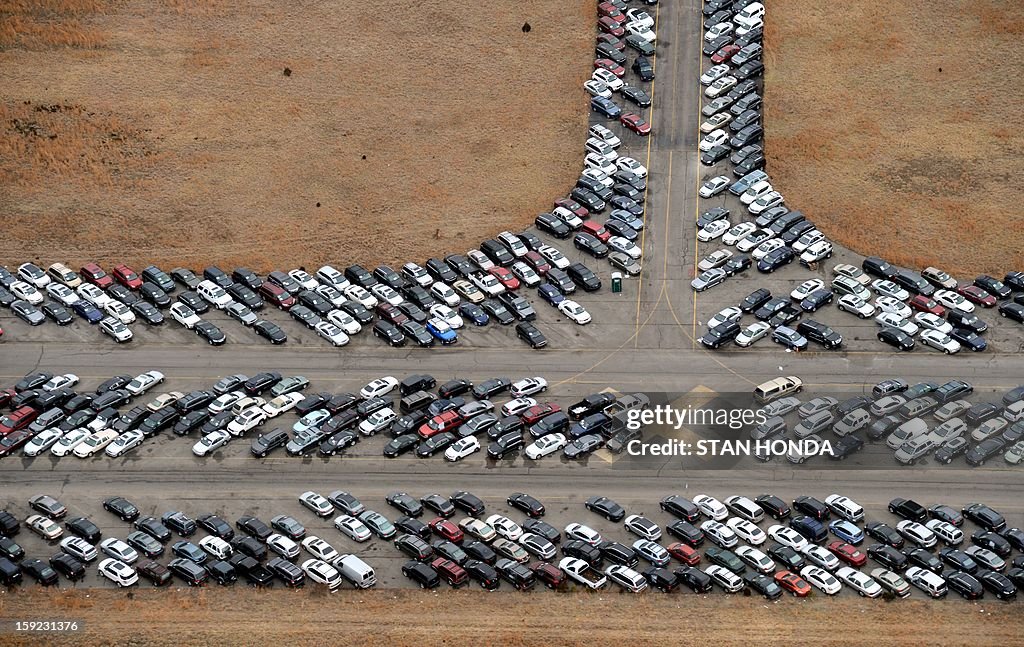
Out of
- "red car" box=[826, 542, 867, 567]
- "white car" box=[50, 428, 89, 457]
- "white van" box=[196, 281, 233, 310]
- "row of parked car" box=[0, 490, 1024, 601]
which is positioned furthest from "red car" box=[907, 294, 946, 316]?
"white car" box=[50, 428, 89, 457]

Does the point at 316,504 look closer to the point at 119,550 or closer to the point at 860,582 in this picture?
the point at 119,550

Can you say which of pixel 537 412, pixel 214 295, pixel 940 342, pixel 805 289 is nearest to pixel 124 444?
pixel 214 295

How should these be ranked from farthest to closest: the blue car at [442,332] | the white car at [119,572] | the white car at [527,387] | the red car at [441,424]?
the blue car at [442,332] → the white car at [527,387] → the red car at [441,424] → the white car at [119,572]

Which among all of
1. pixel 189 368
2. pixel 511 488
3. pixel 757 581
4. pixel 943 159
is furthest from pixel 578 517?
pixel 943 159

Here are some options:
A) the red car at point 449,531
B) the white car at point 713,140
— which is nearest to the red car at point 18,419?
the red car at point 449,531

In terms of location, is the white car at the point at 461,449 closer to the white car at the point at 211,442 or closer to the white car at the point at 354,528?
the white car at the point at 354,528

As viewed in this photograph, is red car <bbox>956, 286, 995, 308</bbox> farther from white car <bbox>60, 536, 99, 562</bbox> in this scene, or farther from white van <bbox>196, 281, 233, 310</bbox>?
white car <bbox>60, 536, 99, 562</bbox>
